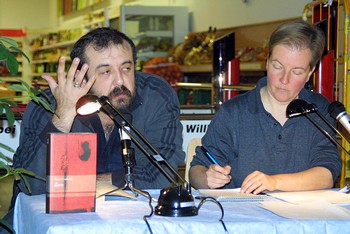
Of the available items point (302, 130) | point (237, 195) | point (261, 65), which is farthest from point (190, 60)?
point (237, 195)

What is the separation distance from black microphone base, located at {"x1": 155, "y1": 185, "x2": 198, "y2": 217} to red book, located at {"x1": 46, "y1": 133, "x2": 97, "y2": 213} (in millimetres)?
180

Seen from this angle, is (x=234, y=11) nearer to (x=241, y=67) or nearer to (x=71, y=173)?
(x=241, y=67)

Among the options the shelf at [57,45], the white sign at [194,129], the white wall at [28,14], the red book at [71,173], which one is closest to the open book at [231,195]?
the red book at [71,173]

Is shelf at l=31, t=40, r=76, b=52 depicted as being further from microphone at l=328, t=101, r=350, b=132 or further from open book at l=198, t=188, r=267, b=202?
microphone at l=328, t=101, r=350, b=132

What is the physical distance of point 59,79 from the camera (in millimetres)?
2408

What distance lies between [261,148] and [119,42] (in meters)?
0.65

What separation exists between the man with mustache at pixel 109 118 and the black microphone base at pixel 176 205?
0.59 meters

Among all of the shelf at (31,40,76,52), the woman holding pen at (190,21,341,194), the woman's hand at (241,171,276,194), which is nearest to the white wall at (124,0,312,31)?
the shelf at (31,40,76,52)

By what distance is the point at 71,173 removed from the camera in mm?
1945

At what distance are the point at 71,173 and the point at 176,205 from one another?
28 cm

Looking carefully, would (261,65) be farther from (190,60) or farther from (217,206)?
(217,206)

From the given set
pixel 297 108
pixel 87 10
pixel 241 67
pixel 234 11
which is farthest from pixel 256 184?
pixel 87 10

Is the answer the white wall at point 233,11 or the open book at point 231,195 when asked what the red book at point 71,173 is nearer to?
the open book at point 231,195

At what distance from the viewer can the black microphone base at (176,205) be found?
1932 millimetres
